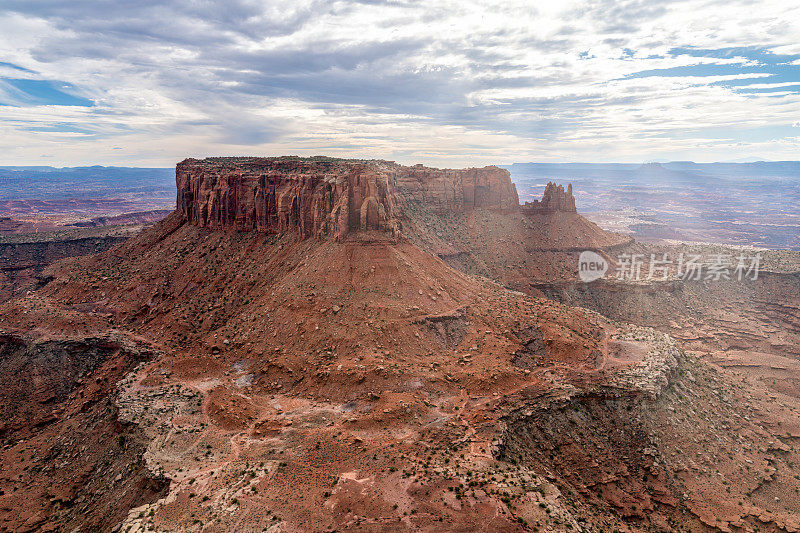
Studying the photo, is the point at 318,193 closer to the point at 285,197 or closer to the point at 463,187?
the point at 285,197

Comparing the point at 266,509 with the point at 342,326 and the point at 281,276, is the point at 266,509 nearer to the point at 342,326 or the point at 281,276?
the point at 342,326

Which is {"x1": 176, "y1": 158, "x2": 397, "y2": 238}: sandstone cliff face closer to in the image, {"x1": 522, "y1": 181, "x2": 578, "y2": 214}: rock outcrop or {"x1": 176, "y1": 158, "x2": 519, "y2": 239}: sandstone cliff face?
{"x1": 176, "y1": 158, "x2": 519, "y2": 239}: sandstone cliff face

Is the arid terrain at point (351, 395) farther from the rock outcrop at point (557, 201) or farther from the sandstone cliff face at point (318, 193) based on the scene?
the rock outcrop at point (557, 201)

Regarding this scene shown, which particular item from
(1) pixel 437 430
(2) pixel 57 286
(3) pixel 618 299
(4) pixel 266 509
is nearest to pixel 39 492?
(4) pixel 266 509

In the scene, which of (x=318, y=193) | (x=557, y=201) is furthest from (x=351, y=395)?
(x=557, y=201)

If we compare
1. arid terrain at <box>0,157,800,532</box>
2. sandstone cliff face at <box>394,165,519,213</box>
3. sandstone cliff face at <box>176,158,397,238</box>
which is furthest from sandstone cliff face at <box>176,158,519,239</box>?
arid terrain at <box>0,157,800,532</box>
